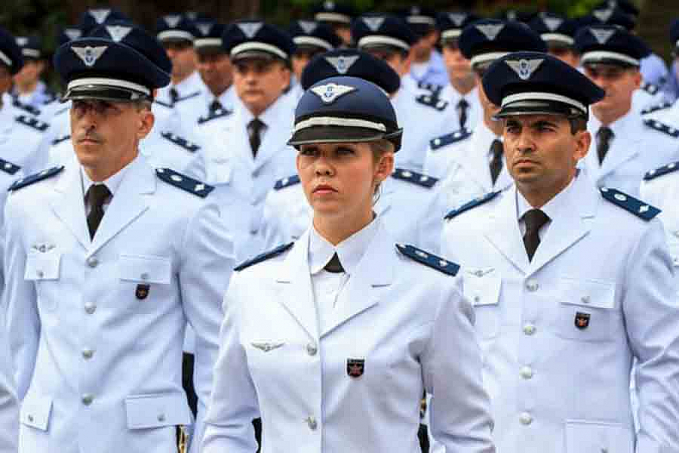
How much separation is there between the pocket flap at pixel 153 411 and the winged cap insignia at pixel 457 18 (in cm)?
893

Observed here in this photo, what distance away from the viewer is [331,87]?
223 inches

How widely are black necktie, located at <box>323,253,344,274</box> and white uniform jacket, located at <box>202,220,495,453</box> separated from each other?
7 cm

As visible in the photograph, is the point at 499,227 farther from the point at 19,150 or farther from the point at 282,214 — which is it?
the point at 19,150

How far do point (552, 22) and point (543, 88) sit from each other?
22.0 feet

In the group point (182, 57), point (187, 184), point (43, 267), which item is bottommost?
point (43, 267)

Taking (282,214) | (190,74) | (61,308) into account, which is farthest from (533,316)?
(190,74)

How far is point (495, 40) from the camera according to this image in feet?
34.8

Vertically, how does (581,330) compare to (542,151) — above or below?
below

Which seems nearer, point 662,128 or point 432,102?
point 662,128

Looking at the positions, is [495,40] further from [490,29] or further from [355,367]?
[355,367]

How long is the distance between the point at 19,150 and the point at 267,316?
646 centimetres

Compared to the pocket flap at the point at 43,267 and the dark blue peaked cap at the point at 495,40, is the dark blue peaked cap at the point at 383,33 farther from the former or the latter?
the pocket flap at the point at 43,267

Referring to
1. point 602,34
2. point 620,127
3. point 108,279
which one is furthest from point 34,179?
point 602,34

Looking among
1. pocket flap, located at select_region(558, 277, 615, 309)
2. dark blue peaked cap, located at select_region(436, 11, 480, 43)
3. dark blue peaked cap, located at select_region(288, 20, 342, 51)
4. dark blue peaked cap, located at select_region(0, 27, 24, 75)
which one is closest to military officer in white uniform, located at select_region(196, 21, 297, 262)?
dark blue peaked cap, located at select_region(0, 27, 24, 75)
